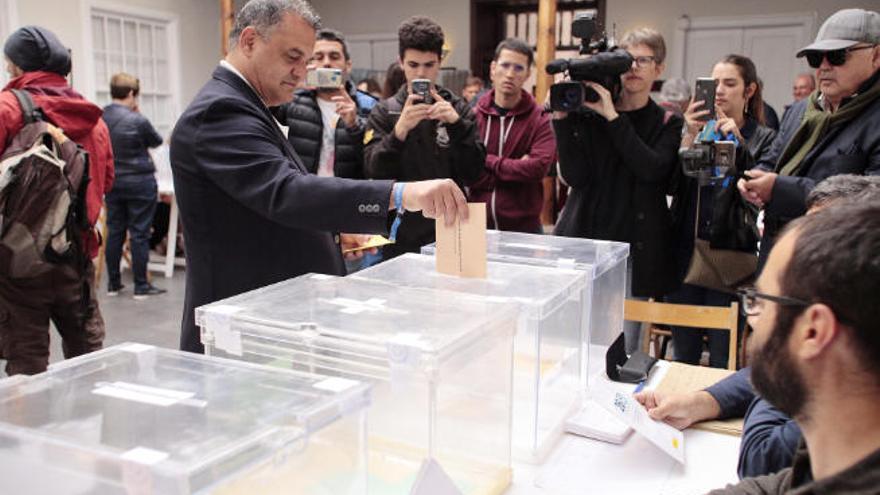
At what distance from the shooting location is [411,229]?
2.65 meters

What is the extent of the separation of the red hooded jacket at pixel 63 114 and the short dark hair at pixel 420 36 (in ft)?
3.97

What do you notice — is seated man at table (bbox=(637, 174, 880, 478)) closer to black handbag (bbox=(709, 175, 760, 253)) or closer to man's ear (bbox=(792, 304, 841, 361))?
man's ear (bbox=(792, 304, 841, 361))

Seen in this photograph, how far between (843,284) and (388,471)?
648 mm

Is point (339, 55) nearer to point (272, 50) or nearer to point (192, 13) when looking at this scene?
point (272, 50)

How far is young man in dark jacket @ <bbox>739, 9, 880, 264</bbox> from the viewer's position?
214cm

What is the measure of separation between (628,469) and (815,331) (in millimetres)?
564

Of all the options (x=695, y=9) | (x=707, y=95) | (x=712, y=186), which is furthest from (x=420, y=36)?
(x=695, y=9)

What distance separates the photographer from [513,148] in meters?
3.12

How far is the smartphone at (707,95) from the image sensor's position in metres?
2.56

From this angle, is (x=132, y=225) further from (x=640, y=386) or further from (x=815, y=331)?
(x=815, y=331)

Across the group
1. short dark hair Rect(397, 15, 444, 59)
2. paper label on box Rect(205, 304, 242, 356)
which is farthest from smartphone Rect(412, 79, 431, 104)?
paper label on box Rect(205, 304, 242, 356)

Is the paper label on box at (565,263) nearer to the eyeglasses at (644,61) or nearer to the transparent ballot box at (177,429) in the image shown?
the transparent ballot box at (177,429)

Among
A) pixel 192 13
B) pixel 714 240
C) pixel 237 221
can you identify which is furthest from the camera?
pixel 192 13

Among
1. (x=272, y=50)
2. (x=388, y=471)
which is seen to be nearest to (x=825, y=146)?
(x=272, y=50)
